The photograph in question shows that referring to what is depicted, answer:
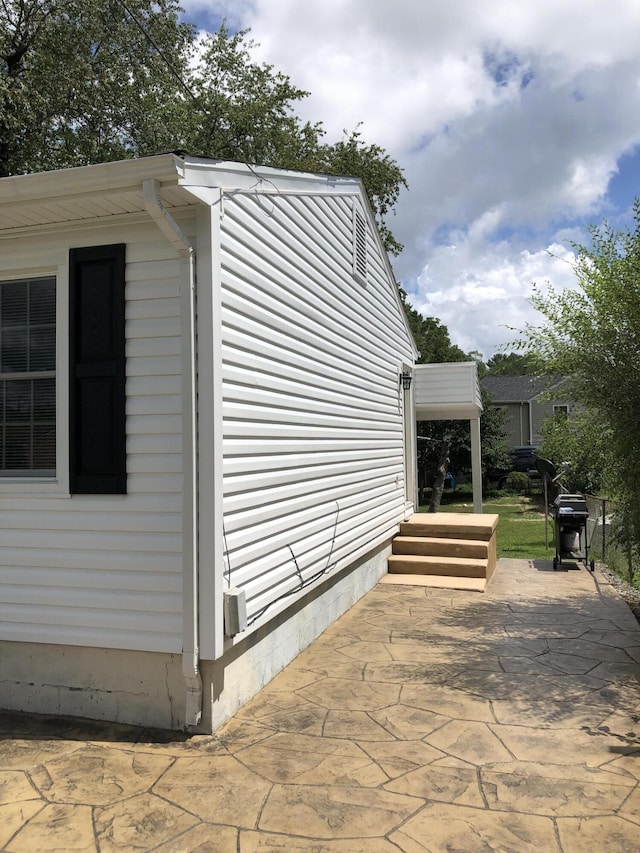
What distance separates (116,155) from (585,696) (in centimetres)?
1536

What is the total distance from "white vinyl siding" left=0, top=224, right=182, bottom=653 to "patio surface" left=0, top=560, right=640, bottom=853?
0.60 m

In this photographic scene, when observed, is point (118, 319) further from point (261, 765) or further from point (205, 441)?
point (261, 765)

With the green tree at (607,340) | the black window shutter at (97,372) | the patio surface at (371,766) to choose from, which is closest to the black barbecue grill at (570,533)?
the green tree at (607,340)

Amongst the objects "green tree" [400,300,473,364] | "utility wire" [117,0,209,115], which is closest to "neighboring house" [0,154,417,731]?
"utility wire" [117,0,209,115]

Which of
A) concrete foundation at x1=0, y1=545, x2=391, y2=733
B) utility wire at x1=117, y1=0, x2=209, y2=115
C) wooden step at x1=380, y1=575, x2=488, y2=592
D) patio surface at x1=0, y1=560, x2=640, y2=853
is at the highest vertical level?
utility wire at x1=117, y1=0, x2=209, y2=115

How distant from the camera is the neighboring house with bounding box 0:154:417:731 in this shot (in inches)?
141

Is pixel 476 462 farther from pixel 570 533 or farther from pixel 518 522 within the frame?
pixel 518 522

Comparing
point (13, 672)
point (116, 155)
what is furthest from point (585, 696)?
point (116, 155)

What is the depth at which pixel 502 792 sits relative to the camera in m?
2.96

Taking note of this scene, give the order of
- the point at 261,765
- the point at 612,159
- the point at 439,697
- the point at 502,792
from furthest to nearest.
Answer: the point at 612,159 < the point at 439,697 < the point at 261,765 < the point at 502,792

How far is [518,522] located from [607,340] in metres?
12.8

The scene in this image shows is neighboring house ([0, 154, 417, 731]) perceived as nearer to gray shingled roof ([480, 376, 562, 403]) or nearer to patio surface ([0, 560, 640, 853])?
patio surface ([0, 560, 640, 853])

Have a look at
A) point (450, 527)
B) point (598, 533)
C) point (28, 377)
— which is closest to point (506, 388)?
point (598, 533)

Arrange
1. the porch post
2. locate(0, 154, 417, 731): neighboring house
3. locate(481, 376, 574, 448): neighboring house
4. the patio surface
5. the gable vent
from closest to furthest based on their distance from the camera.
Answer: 1. the patio surface
2. locate(0, 154, 417, 731): neighboring house
3. the gable vent
4. the porch post
5. locate(481, 376, 574, 448): neighboring house
